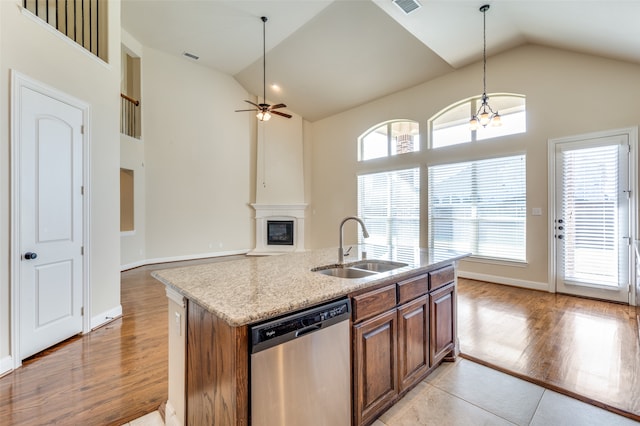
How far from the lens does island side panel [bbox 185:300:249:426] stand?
3.57 ft

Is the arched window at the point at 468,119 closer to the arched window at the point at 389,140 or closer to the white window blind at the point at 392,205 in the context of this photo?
the arched window at the point at 389,140

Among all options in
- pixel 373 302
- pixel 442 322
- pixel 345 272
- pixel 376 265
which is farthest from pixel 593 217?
pixel 373 302

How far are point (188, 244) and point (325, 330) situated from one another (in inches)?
262

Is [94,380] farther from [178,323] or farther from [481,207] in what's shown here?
[481,207]

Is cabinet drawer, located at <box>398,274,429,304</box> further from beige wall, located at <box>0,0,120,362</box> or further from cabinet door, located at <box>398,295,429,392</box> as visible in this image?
beige wall, located at <box>0,0,120,362</box>

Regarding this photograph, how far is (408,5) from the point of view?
397cm

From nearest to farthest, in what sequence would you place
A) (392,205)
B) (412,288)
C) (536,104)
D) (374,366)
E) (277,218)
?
(374,366) < (412,288) < (536,104) < (392,205) < (277,218)

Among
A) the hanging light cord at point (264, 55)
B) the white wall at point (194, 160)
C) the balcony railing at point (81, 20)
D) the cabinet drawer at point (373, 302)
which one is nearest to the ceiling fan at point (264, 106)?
the hanging light cord at point (264, 55)

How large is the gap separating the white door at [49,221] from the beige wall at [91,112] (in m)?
0.12

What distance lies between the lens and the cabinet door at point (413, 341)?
1.83 m

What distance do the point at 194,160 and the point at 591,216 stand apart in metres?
7.83

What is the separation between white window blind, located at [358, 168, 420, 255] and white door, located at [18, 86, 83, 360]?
5.45 m

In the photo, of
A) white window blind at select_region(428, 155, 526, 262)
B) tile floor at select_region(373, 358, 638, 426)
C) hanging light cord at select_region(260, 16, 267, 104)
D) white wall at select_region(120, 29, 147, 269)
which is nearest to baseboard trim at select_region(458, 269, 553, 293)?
white window blind at select_region(428, 155, 526, 262)

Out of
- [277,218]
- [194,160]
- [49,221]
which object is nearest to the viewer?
[49,221]
